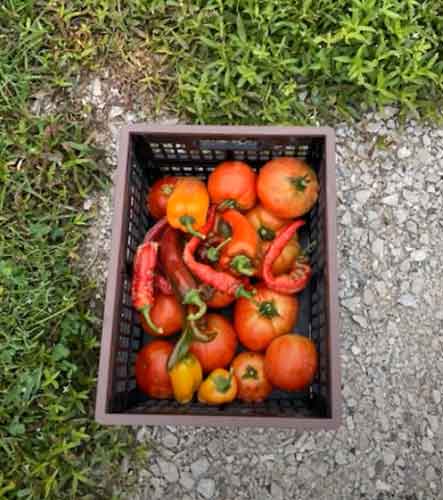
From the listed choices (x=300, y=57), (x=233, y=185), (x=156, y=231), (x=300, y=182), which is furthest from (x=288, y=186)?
(x=300, y=57)

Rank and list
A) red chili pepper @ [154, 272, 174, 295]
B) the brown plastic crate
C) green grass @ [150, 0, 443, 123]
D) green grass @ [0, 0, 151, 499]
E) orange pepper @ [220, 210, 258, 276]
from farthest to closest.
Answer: green grass @ [150, 0, 443, 123]
green grass @ [0, 0, 151, 499]
red chili pepper @ [154, 272, 174, 295]
orange pepper @ [220, 210, 258, 276]
the brown plastic crate

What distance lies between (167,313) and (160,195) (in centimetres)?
30

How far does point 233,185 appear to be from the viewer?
4.83 feet

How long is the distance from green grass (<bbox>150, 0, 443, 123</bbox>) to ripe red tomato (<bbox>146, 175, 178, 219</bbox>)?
332 mm

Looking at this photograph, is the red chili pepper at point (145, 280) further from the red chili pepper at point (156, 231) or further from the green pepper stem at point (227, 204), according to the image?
the green pepper stem at point (227, 204)

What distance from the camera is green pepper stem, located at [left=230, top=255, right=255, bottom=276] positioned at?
4.57 ft

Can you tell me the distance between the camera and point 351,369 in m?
1.75

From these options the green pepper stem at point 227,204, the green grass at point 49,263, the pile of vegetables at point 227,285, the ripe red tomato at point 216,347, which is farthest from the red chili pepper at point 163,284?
the green grass at point 49,263

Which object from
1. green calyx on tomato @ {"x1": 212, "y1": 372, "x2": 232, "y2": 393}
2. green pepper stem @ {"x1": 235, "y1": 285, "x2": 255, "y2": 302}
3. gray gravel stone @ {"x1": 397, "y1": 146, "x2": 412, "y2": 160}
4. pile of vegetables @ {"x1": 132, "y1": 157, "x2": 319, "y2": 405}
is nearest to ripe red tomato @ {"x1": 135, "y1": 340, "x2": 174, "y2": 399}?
pile of vegetables @ {"x1": 132, "y1": 157, "x2": 319, "y2": 405}

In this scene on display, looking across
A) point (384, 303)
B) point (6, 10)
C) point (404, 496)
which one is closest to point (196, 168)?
point (384, 303)

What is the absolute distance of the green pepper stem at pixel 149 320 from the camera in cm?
142

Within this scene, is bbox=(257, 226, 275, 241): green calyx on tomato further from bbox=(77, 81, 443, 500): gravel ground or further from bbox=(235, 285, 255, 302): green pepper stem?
bbox=(77, 81, 443, 500): gravel ground

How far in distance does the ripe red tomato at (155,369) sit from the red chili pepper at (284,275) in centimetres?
29

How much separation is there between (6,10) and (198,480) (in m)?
1.48
